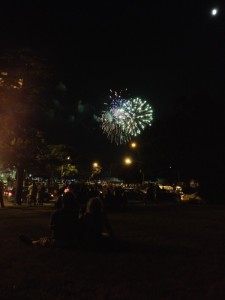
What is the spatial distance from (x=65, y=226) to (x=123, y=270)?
2.80m

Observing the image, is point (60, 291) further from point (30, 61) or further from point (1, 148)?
point (1, 148)

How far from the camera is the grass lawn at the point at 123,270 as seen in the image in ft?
26.0

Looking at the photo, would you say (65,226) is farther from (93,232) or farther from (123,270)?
(123,270)

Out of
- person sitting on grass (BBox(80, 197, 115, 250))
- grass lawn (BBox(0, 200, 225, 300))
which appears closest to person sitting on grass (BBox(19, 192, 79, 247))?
person sitting on grass (BBox(80, 197, 115, 250))

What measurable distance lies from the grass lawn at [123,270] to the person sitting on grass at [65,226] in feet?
1.47

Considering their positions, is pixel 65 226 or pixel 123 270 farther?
pixel 65 226

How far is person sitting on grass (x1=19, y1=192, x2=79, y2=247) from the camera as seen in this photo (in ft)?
39.3

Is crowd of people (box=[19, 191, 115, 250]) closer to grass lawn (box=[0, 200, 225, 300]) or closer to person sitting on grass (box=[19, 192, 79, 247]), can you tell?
person sitting on grass (box=[19, 192, 79, 247])

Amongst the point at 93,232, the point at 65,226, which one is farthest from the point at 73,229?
the point at 93,232

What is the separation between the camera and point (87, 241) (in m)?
12.0

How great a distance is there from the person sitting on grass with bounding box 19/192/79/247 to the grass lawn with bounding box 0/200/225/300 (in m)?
0.45

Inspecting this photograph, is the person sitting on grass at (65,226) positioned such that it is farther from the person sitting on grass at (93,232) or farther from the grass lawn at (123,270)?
the grass lawn at (123,270)

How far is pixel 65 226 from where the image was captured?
11984mm

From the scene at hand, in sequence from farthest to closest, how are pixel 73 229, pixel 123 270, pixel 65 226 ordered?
pixel 73 229
pixel 65 226
pixel 123 270
